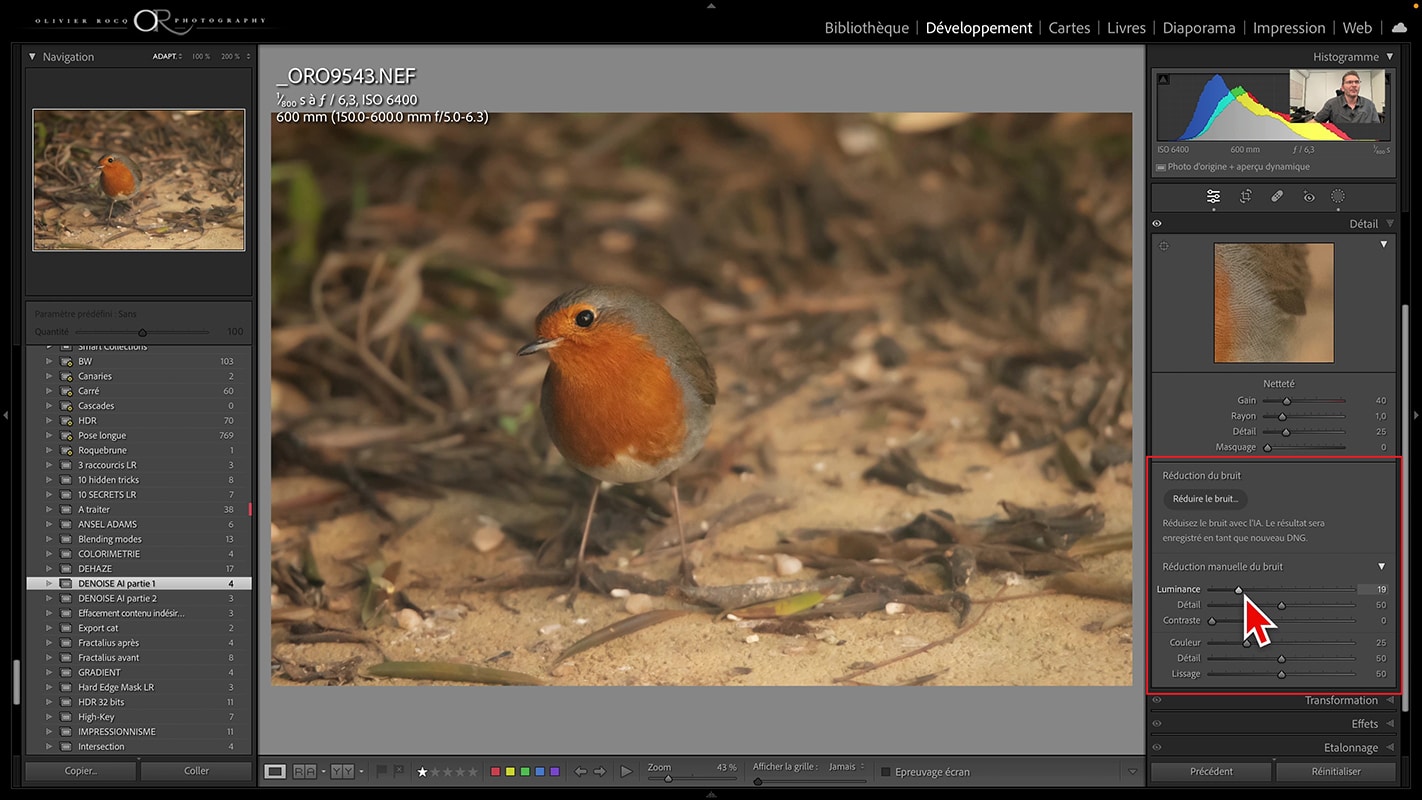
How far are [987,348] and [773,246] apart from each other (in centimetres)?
118

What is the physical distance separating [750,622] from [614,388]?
2.48 ft

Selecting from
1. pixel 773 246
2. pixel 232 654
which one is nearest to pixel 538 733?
pixel 232 654

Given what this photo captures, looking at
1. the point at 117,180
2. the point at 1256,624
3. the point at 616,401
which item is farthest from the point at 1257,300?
the point at 117,180

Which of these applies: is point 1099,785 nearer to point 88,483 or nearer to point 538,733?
point 538,733

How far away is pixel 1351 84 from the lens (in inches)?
119

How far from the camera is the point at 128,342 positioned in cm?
308

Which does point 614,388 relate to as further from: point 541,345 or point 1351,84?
point 1351,84

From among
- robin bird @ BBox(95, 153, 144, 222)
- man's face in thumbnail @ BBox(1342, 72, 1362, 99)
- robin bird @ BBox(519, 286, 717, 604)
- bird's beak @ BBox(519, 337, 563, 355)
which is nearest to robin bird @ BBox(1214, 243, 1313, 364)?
man's face in thumbnail @ BBox(1342, 72, 1362, 99)

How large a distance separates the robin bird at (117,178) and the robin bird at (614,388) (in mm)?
1083

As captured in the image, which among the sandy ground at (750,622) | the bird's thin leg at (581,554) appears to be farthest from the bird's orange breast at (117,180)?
the bird's thin leg at (581,554)

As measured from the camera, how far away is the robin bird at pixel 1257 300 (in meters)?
3.07

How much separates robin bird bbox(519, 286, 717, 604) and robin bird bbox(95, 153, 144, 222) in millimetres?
1083

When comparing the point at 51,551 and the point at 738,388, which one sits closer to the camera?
the point at 51,551

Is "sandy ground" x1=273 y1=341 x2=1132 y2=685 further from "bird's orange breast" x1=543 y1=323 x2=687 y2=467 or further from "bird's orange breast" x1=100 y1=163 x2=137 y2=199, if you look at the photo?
"bird's orange breast" x1=100 y1=163 x2=137 y2=199
